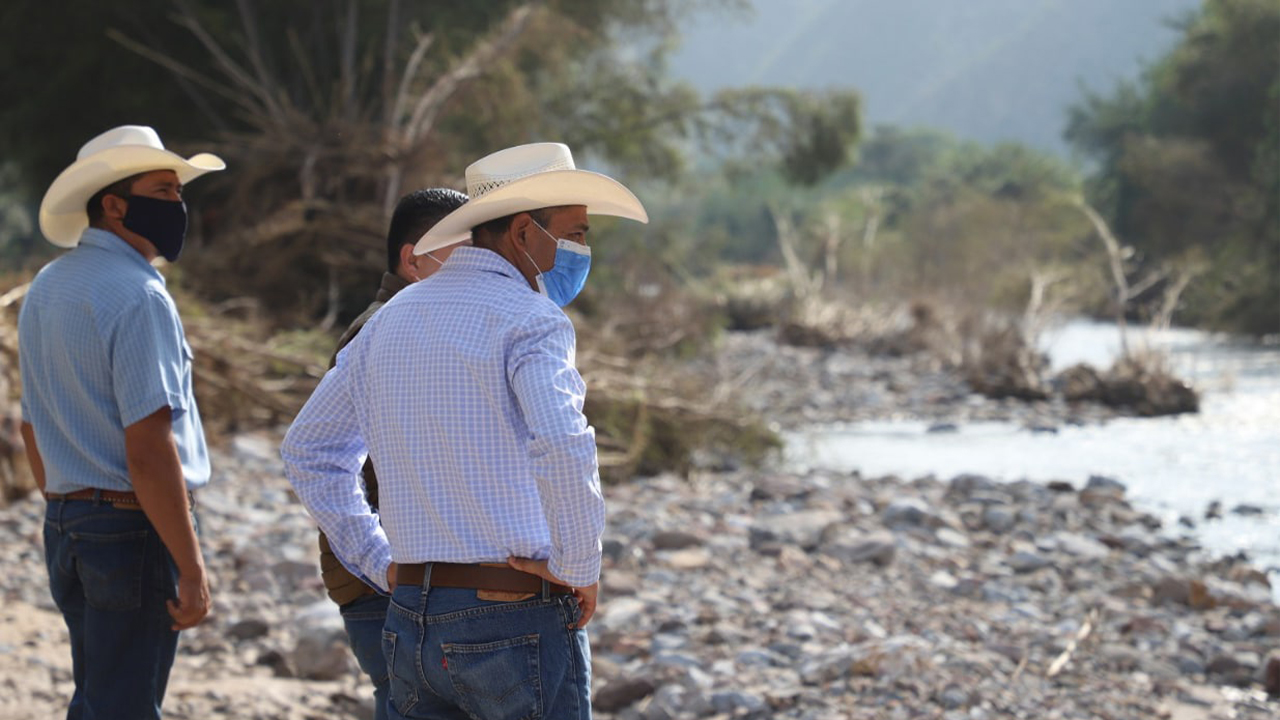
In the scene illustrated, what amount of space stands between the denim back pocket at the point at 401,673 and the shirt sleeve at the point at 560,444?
0.99 feet

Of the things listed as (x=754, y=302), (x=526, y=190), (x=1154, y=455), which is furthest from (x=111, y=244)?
(x=754, y=302)

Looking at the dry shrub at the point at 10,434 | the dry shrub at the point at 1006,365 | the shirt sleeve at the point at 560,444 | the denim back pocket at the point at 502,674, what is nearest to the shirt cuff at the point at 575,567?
the shirt sleeve at the point at 560,444

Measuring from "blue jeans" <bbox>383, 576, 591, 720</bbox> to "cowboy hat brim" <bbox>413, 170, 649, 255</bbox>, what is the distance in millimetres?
640

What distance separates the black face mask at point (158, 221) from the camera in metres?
3.00

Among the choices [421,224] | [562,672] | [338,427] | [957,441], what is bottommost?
[957,441]

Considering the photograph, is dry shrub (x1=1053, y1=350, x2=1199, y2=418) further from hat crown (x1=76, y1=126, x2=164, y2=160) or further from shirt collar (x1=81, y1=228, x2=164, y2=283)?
shirt collar (x1=81, y1=228, x2=164, y2=283)

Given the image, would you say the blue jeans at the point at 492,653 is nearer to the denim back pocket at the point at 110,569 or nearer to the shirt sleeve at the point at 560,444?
the shirt sleeve at the point at 560,444

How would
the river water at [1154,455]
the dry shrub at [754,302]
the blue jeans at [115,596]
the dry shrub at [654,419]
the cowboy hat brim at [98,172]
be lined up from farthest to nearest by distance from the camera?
1. the dry shrub at [754,302]
2. the river water at [1154,455]
3. the dry shrub at [654,419]
4. the cowboy hat brim at [98,172]
5. the blue jeans at [115,596]

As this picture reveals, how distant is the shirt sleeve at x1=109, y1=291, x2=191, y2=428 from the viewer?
9.01 feet

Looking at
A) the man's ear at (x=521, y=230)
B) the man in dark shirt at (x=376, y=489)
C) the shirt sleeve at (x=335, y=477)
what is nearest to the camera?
the man's ear at (x=521, y=230)

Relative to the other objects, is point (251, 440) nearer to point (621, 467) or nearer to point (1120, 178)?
point (621, 467)

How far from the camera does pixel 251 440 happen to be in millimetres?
9219

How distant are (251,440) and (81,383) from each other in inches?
260

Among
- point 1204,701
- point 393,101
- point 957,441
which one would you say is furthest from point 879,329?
point 1204,701
